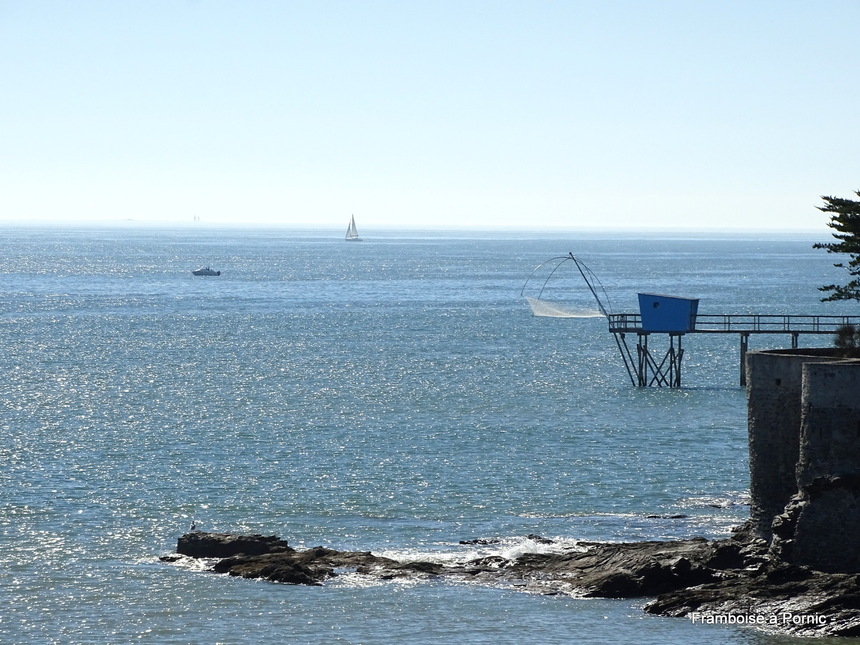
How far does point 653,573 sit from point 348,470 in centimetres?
1768

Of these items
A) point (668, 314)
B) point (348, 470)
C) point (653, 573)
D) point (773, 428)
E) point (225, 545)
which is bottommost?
point (348, 470)

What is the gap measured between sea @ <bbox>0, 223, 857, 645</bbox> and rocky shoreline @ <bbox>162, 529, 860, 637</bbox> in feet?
1.76

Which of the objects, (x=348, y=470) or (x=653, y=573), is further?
(x=348, y=470)

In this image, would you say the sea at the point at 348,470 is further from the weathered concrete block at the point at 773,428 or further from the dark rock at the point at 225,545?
the weathered concrete block at the point at 773,428

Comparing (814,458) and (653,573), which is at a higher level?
(814,458)

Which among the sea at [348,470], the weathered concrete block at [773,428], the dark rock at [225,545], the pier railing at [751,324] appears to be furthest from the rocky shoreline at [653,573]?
the pier railing at [751,324]

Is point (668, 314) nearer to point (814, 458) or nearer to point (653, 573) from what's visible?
point (814, 458)

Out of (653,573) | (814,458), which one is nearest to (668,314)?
(814,458)

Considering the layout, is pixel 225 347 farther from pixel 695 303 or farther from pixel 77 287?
pixel 77 287

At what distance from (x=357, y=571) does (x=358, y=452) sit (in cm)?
1787

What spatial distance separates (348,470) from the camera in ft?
150

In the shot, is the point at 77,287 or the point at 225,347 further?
the point at 77,287

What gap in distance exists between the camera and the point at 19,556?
1336 inches

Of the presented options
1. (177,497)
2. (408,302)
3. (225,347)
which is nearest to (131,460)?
(177,497)
